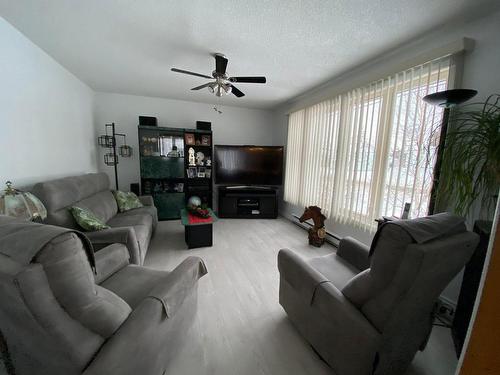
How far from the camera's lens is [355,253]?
1.62 meters

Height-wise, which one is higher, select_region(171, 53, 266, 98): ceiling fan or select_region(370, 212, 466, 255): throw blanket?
select_region(171, 53, 266, 98): ceiling fan

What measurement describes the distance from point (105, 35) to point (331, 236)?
12.0ft

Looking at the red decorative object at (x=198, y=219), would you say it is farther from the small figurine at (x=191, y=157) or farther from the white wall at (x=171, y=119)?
the white wall at (x=171, y=119)

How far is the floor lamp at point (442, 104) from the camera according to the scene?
1.29 meters

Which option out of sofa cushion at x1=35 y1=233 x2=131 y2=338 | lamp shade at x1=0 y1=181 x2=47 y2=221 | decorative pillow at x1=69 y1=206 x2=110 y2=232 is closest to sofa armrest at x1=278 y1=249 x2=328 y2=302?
sofa cushion at x1=35 y1=233 x2=131 y2=338

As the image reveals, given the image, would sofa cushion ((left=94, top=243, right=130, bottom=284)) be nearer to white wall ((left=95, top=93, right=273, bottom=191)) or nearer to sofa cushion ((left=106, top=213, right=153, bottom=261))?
sofa cushion ((left=106, top=213, right=153, bottom=261))

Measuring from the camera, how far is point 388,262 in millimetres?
874

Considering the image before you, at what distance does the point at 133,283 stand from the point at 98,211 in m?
1.54

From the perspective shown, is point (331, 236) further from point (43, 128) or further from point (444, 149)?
point (43, 128)

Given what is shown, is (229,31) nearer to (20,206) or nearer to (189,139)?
(20,206)

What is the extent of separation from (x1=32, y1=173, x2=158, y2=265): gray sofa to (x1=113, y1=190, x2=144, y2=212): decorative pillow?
6 cm

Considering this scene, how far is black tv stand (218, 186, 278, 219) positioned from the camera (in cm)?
411

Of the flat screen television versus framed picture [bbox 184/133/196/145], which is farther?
the flat screen television

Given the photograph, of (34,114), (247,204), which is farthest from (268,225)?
(34,114)
